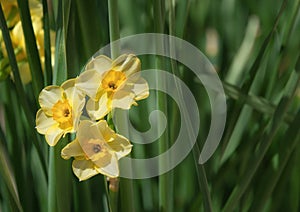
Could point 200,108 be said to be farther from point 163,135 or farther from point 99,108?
point 99,108

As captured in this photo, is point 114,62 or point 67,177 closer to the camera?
point 114,62

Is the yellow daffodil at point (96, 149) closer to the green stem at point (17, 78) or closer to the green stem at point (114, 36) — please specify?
the green stem at point (114, 36)

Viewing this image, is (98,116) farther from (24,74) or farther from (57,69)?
(24,74)

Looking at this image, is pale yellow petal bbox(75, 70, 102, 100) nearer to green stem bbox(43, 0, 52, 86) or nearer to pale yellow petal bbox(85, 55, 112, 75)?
pale yellow petal bbox(85, 55, 112, 75)

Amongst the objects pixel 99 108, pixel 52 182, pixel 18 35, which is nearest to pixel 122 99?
pixel 99 108

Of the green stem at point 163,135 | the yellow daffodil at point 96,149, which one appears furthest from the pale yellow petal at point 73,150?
the green stem at point 163,135

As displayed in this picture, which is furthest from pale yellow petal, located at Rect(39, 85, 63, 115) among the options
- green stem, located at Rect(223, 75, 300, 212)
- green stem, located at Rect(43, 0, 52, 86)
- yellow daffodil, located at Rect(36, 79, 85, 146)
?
green stem, located at Rect(223, 75, 300, 212)

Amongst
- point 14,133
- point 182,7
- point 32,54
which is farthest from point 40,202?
point 182,7
